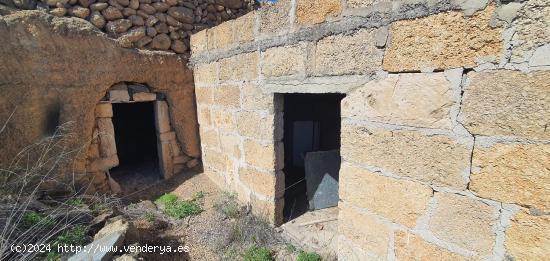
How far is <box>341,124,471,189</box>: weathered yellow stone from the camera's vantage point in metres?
1.50

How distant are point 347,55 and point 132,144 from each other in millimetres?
5323

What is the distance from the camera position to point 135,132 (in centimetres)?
575

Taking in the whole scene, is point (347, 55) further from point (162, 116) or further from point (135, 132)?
point (135, 132)

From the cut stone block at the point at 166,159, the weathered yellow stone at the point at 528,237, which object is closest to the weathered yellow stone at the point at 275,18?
the weathered yellow stone at the point at 528,237

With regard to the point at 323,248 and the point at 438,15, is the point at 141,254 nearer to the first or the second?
the point at 323,248

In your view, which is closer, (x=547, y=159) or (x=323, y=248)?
(x=547, y=159)

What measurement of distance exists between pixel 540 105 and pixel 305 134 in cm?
404

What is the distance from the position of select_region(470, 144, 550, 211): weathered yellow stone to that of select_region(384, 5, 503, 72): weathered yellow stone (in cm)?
49

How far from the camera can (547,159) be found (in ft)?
4.03

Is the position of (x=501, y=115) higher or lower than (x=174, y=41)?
lower

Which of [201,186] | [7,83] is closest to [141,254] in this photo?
[201,186]

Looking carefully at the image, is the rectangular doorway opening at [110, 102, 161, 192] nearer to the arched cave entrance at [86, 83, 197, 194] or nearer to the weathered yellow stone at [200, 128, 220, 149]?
the arched cave entrance at [86, 83, 197, 194]

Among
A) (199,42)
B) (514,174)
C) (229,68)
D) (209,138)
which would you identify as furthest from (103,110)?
(514,174)

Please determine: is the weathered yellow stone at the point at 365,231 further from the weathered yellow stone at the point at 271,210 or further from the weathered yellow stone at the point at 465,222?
the weathered yellow stone at the point at 271,210
